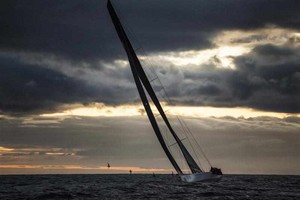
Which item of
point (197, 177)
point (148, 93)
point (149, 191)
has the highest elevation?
point (148, 93)

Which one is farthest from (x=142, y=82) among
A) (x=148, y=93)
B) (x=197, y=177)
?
(x=197, y=177)

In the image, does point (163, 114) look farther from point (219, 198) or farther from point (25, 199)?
point (25, 199)

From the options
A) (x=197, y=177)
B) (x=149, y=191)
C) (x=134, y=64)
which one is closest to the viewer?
(x=134, y=64)

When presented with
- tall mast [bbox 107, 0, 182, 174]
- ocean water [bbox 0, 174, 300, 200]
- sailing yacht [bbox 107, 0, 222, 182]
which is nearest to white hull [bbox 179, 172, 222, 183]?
sailing yacht [bbox 107, 0, 222, 182]

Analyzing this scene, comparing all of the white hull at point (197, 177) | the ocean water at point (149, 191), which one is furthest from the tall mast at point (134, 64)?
the ocean water at point (149, 191)

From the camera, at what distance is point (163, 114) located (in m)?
37.5

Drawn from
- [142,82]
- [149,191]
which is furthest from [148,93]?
[149,191]

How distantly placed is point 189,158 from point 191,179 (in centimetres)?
191

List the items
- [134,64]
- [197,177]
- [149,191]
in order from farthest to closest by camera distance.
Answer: [149,191], [197,177], [134,64]

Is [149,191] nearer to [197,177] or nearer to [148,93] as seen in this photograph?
[197,177]

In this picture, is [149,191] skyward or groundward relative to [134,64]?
groundward

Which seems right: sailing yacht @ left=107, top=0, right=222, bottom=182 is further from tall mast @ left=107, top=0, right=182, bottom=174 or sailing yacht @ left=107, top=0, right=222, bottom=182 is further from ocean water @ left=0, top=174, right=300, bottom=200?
ocean water @ left=0, top=174, right=300, bottom=200

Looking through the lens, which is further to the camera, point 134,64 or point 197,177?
point 197,177

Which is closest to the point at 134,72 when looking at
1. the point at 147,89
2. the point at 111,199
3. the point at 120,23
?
the point at 147,89
